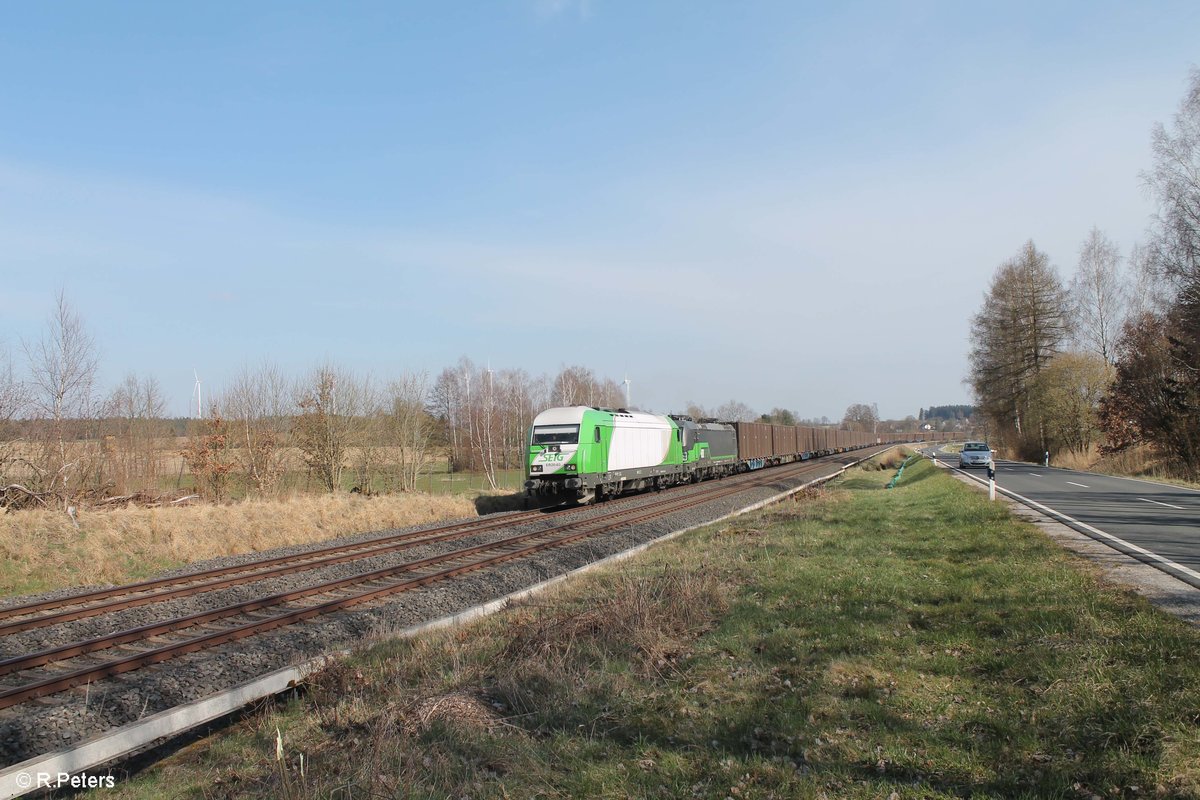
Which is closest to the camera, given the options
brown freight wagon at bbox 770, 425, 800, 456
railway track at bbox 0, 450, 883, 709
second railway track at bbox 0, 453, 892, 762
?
second railway track at bbox 0, 453, 892, 762

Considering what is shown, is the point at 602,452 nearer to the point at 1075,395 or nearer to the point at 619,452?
the point at 619,452

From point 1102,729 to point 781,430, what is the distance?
51.3 metres

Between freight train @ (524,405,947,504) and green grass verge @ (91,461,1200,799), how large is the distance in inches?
557

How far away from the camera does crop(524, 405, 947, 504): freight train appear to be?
23.2m

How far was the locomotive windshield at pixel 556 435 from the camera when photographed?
23141mm

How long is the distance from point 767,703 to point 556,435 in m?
18.3

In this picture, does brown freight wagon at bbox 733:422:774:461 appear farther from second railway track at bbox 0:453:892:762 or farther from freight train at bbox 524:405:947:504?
second railway track at bbox 0:453:892:762

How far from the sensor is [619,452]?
85.0 ft

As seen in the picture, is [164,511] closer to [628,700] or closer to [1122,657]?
[628,700]

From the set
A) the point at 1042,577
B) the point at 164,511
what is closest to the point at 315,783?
the point at 1042,577

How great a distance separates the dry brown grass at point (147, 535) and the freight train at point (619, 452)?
5.14 m

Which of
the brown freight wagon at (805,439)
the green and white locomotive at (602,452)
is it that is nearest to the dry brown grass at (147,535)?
the green and white locomotive at (602,452)

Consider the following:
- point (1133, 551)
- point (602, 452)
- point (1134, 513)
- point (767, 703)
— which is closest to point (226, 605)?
point (767, 703)

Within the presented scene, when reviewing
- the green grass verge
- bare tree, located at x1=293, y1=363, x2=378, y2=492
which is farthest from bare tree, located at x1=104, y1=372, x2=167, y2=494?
the green grass verge
